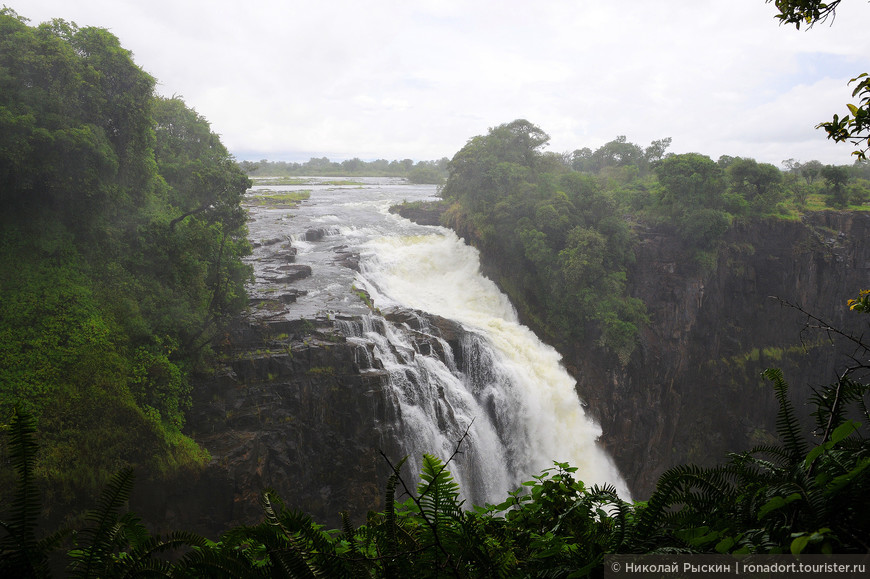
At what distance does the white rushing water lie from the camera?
1338 centimetres

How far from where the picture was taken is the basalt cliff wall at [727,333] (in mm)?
20281

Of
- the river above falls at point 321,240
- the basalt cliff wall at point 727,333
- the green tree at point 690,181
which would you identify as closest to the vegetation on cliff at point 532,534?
the river above falls at point 321,240

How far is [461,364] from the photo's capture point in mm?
15617

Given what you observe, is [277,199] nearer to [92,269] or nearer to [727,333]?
[92,269]

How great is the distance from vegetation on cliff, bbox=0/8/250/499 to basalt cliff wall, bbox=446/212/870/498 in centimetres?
1371

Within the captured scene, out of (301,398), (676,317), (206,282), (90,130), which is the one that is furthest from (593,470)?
(90,130)

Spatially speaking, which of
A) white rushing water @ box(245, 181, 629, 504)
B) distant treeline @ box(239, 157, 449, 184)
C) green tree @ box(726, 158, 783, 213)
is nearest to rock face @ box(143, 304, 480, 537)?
white rushing water @ box(245, 181, 629, 504)

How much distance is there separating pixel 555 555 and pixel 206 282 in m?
13.0

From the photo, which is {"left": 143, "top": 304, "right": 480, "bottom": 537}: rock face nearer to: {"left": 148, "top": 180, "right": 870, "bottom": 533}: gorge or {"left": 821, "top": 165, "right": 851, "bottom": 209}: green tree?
{"left": 148, "top": 180, "right": 870, "bottom": 533}: gorge

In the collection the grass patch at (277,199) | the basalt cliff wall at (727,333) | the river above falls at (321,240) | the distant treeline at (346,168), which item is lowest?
the basalt cliff wall at (727,333)

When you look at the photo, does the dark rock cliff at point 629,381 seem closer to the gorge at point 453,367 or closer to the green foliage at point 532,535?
the gorge at point 453,367

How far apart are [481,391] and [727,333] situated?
15.8 meters

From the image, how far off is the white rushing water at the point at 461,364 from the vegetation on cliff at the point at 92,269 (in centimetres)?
380

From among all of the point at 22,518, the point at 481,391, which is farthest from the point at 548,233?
the point at 22,518
